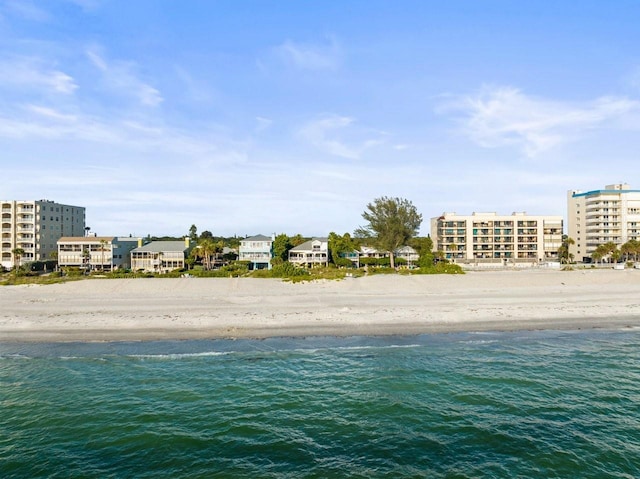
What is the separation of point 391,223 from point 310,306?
48631 millimetres

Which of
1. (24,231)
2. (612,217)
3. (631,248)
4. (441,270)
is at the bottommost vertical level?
(441,270)

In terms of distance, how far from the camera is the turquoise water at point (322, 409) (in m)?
15.2

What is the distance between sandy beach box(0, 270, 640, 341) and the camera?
33438mm

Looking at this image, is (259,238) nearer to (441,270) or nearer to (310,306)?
(441,270)

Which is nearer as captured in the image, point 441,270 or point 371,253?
point 441,270

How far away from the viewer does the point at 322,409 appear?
19.7m

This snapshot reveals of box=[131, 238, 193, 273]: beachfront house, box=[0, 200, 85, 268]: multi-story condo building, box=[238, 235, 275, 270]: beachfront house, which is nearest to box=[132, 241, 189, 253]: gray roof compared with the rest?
box=[131, 238, 193, 273]: beachfront house

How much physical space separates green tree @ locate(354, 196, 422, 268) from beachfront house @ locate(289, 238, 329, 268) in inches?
349

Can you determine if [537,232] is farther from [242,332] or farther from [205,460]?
[205,460]

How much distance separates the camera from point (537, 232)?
116 meters

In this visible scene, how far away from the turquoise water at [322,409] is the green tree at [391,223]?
183 ft

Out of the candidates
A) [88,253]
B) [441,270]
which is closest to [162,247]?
[88,253]

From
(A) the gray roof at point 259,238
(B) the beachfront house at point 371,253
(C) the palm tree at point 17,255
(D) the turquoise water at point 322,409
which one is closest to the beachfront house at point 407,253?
(B) the beachfront house at point 371,253

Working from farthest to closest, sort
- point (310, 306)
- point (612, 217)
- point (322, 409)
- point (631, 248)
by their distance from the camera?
1. point (612, 217)
2. point (631, 248)
3. point (310, 306)
4. point (322, 409)
